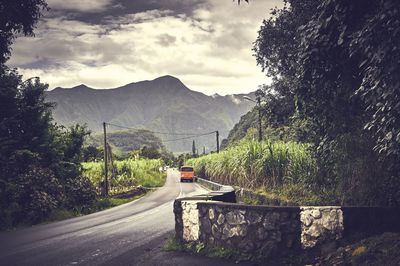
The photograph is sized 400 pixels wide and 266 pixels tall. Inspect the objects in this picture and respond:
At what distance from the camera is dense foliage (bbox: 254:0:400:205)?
569 centimetres

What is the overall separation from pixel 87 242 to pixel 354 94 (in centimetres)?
813

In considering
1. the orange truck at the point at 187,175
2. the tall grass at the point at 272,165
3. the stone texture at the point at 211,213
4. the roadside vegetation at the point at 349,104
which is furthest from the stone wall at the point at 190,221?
the orange truck at the point at 187,175

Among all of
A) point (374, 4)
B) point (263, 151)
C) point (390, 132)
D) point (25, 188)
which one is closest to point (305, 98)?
point (374, 4)

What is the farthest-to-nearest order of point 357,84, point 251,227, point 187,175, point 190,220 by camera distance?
point 187,175, point 190,220, point 357,84, point 251,227

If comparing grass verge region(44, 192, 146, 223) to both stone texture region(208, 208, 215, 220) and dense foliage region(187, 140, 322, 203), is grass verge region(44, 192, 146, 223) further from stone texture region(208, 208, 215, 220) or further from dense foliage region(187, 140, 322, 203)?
stone texture region(208, 208, 215, 220)

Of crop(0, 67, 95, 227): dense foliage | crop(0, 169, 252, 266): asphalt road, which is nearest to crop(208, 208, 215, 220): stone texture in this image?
crop(0, 169, 252, 266): asphalt road

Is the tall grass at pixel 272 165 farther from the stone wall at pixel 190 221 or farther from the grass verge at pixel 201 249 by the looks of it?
the grass verge at pixel 201 249

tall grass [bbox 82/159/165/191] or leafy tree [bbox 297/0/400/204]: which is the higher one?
leafy tree [bbox 297/0/400/204]

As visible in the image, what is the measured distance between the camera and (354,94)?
20.6ft

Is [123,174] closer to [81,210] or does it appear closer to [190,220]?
[81,210]

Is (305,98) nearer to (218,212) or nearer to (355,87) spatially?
(355,87)

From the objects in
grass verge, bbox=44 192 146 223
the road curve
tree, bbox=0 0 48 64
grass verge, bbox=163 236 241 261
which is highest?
tree, bbox=0 0 48 64

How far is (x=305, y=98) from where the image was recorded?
873 cm

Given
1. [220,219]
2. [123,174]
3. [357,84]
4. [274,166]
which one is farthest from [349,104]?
[123,174]
